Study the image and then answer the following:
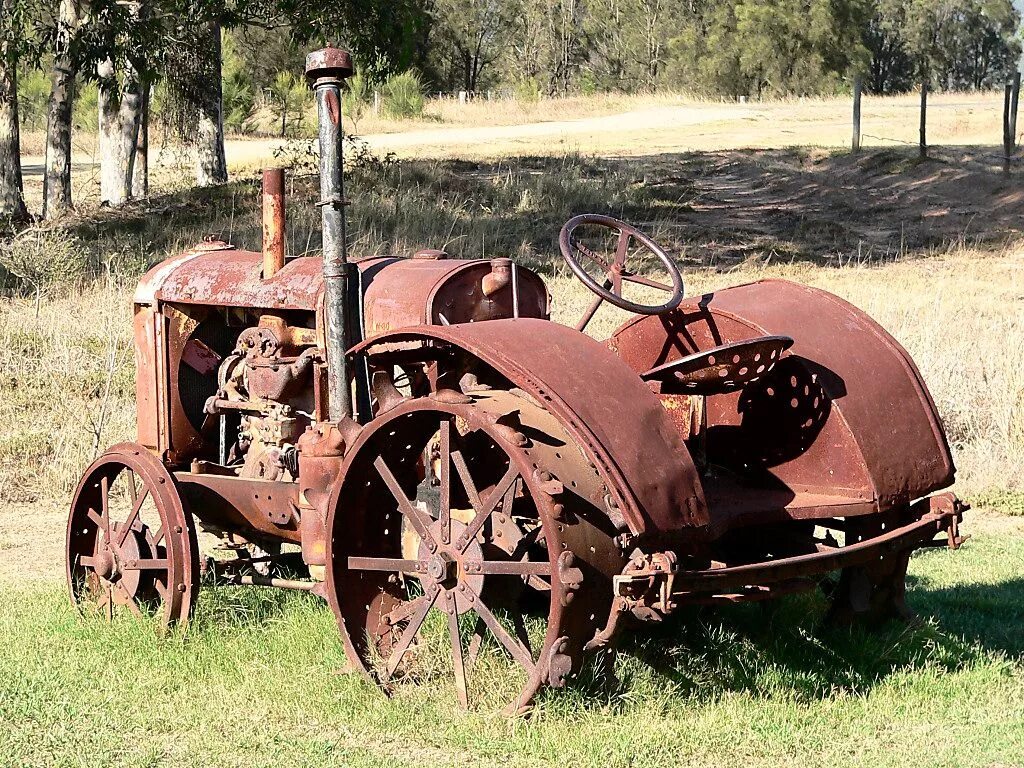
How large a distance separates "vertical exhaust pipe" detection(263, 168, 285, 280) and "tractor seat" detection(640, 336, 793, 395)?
187 centimetres

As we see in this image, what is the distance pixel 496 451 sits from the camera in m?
4.61

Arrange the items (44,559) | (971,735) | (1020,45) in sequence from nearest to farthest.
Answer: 1. (971,735)
2. (44,559)
3. (1020,45)

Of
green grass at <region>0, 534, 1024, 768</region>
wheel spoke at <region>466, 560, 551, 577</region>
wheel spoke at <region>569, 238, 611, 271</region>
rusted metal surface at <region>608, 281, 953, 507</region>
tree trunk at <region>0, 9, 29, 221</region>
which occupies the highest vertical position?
tree trunk at <region>0, 9, 29, 221</region>

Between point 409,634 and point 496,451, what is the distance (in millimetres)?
782

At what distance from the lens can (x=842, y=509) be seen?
13.5 ft

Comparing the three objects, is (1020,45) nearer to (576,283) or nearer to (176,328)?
(576,283)

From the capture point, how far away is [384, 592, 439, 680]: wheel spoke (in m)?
4.07

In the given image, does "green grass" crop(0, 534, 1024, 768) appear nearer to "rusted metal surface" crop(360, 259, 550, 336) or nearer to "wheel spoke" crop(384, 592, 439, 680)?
"wheel spoke" crop(384, 592, 439, 680)

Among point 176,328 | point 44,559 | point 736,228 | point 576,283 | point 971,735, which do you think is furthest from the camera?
point 736,228

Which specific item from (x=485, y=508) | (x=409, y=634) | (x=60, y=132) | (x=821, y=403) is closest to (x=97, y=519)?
(x=409, y=634)

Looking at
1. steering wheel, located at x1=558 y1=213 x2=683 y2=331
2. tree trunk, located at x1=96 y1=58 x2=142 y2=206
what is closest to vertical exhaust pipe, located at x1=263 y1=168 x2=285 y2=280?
steering wheel, located at x1=558 y1=213 x2=683 y2=331

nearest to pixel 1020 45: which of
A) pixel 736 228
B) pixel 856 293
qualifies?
pixel 736 228

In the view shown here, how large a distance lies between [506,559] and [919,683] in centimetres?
155

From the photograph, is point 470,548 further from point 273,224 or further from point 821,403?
point 273,224
